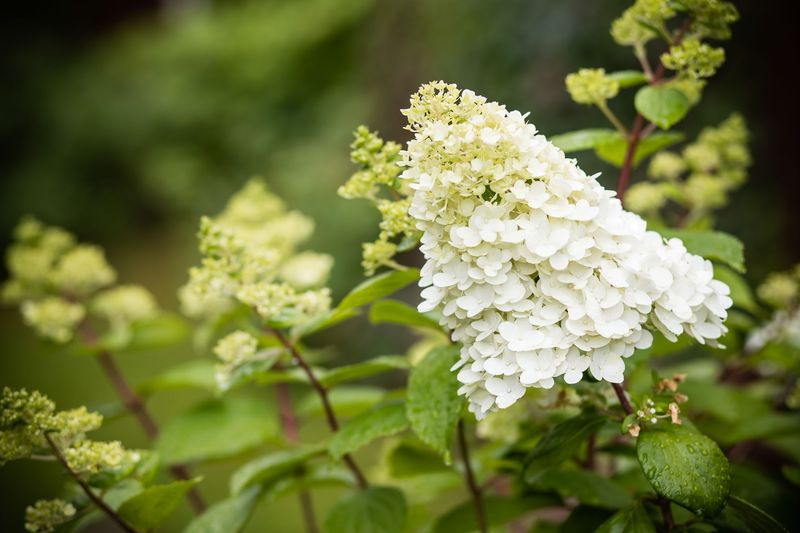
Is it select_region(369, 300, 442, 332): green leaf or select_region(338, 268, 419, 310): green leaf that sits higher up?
select_region(369, 300, 442, 332): green leaf

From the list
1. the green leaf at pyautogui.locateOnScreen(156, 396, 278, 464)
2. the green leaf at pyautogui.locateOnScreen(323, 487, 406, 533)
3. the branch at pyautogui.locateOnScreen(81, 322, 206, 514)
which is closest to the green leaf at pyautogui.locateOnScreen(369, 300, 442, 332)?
the green leaf at pyautogui.locateOnScreen(323, 487, 406, 533)

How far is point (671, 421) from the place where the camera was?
2.35ft

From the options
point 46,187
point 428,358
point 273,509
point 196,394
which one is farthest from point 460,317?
point 46,187

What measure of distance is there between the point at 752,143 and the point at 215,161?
16.4 ft

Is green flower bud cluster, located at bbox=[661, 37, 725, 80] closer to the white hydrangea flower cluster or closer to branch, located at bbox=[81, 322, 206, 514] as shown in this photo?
the white hydrangea flower cluster

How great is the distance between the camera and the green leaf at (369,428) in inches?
33.0

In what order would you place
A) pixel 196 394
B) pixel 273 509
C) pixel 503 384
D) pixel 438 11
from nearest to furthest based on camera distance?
1. pixel 503 384
2. pixel 273 509
3. pixel 438 11
4. pixel 196 394

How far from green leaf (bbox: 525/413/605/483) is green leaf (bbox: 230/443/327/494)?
0.31 m

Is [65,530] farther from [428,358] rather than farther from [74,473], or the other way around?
[428,358]

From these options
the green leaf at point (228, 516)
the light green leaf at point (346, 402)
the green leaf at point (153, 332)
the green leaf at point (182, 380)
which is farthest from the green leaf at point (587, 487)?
the green leaf at point (153, 332)

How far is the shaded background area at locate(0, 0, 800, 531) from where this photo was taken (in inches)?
90.6

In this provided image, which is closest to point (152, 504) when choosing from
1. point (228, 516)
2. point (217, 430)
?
point (228, 516)

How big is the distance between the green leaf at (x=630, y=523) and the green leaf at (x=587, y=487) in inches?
6.5

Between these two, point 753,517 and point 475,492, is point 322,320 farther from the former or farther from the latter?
point 753,517
